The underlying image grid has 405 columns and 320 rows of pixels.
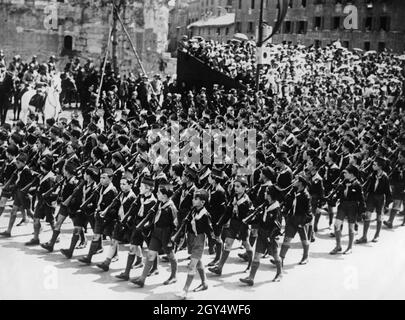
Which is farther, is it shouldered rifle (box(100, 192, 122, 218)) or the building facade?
the building facade

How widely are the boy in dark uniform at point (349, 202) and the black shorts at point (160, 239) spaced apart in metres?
3.61

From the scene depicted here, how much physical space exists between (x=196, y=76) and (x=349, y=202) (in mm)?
15798

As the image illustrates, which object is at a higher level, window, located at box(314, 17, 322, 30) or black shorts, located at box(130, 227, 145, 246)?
window, located at box(314, 17, 322, 30)

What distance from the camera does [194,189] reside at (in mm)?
9484

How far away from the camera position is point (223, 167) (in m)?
A: 11.6

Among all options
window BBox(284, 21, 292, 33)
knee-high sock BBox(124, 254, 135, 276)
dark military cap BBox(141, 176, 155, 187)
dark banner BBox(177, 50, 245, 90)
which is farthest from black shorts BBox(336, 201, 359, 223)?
window BBox(284, 21, 292, 33)

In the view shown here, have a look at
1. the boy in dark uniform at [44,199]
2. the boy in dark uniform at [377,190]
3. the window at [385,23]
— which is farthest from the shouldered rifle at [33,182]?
the window at [385,23]

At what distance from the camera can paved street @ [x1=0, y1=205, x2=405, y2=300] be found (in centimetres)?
840

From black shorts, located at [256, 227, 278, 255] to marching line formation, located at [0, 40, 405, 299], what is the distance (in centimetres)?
2

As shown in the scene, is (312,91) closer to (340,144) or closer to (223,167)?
(340,144)

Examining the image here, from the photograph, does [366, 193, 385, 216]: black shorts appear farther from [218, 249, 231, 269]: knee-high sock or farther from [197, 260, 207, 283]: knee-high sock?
[197, 260, 207, 283]: knee-high sock

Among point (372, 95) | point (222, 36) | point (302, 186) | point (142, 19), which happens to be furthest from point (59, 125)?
point (222, 36)

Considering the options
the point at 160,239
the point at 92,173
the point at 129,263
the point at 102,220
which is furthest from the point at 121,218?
the point at 92,173
